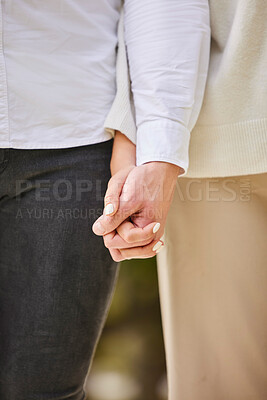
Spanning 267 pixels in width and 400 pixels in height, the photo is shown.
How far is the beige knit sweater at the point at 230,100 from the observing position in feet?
2.40

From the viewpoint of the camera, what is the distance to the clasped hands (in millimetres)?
661

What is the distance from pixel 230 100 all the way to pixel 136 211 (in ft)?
0.83

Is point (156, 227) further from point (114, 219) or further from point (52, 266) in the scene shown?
point (52, 266)

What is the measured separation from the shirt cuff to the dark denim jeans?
0.09 meters

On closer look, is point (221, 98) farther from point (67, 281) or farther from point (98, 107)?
point (67, 281)

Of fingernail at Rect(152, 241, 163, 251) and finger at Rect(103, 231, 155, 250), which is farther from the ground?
finger at Rect(103, 231, 155, 250)

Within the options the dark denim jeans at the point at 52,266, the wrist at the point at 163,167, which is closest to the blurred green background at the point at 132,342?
the dark denim jeans at the point at 52,266

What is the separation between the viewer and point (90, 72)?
2.50 feet

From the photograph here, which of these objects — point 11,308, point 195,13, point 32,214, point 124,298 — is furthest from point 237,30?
point 124,298

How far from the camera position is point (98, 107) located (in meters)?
0.77

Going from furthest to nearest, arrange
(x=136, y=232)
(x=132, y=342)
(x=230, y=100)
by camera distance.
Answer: (x=132, y=342), (x=230, y=100), (x=136, y=232)

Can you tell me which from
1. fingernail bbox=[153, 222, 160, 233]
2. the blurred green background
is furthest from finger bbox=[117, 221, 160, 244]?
the blurred green background

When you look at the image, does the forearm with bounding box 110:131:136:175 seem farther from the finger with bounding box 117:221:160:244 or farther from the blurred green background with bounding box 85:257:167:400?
the blurred green background with bounding box 85:257:167:400

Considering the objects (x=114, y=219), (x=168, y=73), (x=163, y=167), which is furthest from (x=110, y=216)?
(x=168, y=73)
